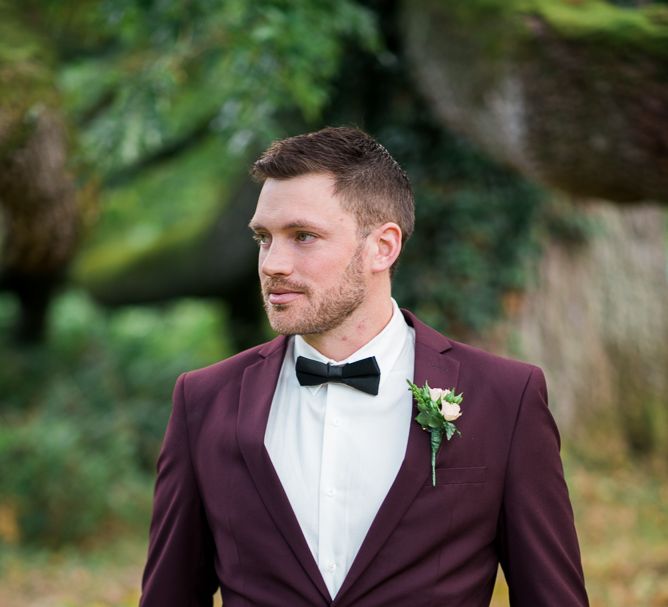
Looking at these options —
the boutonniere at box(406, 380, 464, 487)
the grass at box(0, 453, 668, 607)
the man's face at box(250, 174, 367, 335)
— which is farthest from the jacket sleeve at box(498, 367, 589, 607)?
the grass at box(0, 453, 668, 607)

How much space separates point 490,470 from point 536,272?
6478mm

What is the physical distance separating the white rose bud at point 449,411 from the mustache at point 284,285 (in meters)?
0.44

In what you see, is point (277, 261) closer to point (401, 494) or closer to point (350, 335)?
point (350, 335)

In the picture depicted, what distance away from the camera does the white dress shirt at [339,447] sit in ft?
7.59

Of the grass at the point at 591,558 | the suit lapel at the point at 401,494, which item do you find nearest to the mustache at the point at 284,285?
the suit lapel at the point at 401,494

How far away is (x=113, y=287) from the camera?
437 inches

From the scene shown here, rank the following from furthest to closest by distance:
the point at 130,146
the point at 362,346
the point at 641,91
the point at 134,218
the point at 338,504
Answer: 1. the point at 134,218
2. the point at 130,146
3. the point at 641,91
4. the point at 362,346
5. the point at 338,504

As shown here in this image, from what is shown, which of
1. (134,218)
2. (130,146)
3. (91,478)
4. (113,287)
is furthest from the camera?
(134,218)

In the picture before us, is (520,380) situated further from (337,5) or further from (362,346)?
(337,5)

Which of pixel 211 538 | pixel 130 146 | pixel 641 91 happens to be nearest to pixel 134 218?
pixel 130 146

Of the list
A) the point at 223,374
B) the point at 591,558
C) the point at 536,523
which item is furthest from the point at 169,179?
the point at 536,523

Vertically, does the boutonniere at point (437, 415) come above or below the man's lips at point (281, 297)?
below

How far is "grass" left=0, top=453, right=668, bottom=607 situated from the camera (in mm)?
6285

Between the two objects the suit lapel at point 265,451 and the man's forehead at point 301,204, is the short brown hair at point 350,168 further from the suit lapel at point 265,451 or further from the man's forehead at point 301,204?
the suit lapel at point 265,451
